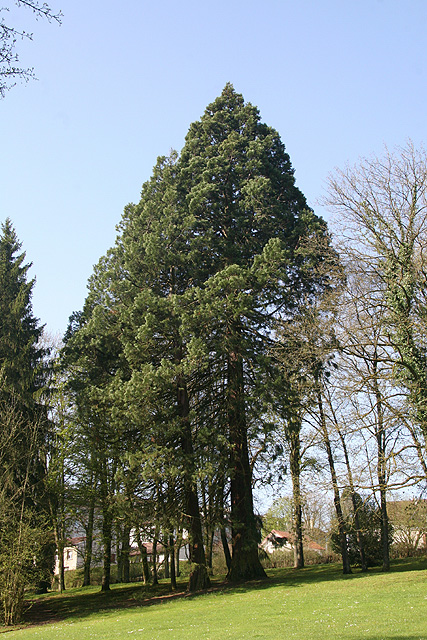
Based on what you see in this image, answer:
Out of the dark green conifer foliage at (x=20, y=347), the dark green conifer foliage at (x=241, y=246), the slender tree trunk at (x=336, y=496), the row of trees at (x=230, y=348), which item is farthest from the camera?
the dark green conifer foliage at (x=20, y=347)

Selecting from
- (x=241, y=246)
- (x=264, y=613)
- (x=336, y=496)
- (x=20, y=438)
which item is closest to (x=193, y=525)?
(x=336, y=496)

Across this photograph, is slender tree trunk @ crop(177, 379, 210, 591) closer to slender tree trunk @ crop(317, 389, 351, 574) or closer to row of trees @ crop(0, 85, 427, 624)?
row of trees @ crop(0, 85, 427, 624)

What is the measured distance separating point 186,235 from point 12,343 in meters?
10.2

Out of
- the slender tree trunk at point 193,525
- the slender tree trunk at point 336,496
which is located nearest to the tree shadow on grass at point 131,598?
the slender tree trunk at point 193,525

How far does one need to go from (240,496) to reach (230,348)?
16.5ft

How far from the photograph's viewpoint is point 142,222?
63.9ft

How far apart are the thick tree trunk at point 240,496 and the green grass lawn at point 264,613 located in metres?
0.79

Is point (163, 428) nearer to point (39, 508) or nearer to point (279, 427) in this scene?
point (279, 427)

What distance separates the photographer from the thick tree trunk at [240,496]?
16266mm

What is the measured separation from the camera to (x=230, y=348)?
16234mm

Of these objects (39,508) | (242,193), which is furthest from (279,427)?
(39,508)

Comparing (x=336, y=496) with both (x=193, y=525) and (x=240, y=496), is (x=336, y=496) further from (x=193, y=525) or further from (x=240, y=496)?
(x=193, y=525)

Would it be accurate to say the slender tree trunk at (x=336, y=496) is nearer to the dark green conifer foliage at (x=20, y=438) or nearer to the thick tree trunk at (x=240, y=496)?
the thick tree trunk at (x=240, y=496)

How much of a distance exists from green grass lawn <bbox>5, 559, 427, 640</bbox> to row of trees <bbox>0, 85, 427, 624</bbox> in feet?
5.34
